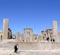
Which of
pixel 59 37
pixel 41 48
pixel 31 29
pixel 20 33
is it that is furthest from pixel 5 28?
pixel 41 48

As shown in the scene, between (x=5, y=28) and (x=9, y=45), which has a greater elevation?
(x=5, y=28)

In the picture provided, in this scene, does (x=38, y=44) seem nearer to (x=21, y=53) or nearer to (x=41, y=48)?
(x=41, y=48)

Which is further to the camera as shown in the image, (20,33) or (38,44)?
(20,33)

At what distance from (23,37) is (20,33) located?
4.48 ft

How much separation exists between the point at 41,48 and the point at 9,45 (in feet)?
19.5

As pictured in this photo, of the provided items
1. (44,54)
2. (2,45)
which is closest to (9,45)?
(2,45)

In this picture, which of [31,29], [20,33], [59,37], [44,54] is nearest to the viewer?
[44,54]

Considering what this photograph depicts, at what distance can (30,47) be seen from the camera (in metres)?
39.8

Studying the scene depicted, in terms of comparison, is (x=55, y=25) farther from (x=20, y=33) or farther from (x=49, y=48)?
(x=49, y=48)

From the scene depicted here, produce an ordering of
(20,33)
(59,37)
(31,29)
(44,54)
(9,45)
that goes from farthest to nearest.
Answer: (31,29) → (20,33) → (59,37) → (9,45) → (44,54)

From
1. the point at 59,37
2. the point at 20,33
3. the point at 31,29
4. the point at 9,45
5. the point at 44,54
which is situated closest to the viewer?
the point at 44,54

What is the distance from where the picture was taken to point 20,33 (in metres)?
53.5

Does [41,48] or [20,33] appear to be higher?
[20,33]

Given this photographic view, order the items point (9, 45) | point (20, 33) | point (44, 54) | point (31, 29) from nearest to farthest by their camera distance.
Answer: point (44, 54), point (9, 45), point (20, 33), point (31, 29)
